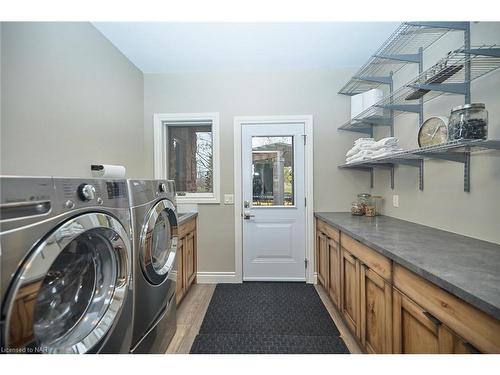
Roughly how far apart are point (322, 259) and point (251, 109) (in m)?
1.87

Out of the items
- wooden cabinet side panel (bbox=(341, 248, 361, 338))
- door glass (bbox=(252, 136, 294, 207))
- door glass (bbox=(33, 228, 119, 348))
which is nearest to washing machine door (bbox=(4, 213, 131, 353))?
door glass (bbox=(33, 228, 119, 348))

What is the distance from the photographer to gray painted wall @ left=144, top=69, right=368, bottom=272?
263cm

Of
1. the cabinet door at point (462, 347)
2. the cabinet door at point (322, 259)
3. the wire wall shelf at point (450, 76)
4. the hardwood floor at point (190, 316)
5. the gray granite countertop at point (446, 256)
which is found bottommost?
the hardwood floor at point (190, 316)

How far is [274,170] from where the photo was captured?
8.79 feet

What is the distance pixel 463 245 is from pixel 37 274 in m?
1.85

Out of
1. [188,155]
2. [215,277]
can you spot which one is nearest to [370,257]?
[215,277]

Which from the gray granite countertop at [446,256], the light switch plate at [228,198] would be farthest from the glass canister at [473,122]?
the light switch plate at [228,198]

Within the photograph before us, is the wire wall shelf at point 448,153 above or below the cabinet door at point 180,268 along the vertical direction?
above

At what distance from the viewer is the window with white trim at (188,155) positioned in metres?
2.70

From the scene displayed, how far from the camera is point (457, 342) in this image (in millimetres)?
775

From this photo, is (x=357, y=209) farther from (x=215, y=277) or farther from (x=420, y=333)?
(x=215, y=277)

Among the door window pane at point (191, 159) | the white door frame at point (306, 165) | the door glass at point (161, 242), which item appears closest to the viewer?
the door glass at point (161, 242)

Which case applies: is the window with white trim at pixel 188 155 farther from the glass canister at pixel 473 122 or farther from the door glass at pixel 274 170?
the glass canister at pixel 473 122
